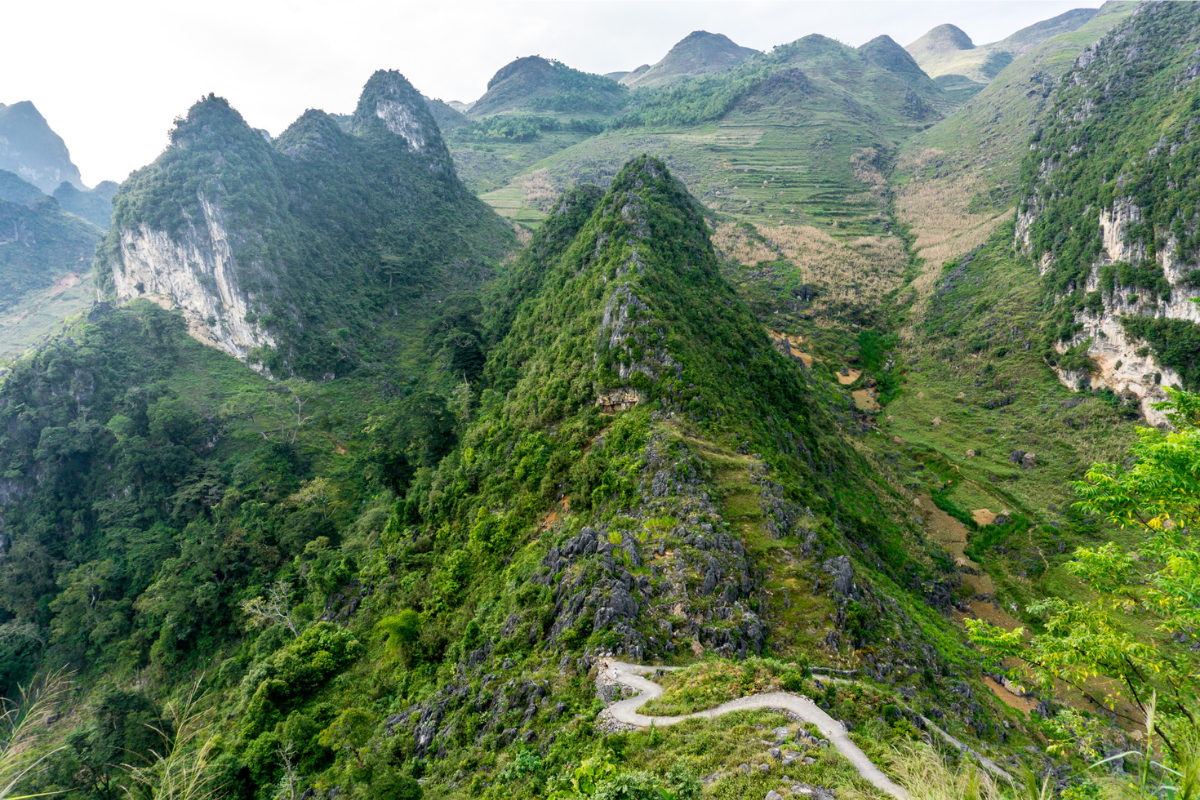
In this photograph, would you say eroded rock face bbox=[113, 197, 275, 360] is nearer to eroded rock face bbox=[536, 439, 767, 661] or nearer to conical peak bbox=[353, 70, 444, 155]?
conical peak bbox=[353, 70, 444, 155]

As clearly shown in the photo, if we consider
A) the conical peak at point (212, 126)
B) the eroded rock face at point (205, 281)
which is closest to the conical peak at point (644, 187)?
the eroded rock face at point (205, 281)

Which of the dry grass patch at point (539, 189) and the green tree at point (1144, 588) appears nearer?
the green tree at point (1144, 588)

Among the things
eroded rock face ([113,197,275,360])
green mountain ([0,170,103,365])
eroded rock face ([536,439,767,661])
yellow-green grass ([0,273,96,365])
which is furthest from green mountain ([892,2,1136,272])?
green mountain ([0,170,103,365])

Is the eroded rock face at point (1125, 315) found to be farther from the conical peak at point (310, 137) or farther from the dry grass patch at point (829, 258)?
the conical peak at point (310, 137)

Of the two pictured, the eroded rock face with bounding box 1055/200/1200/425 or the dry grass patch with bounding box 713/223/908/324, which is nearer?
the eroded rock face with bounding box 1055/200/1200/425

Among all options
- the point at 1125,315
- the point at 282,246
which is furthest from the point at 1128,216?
the point at 282,246
